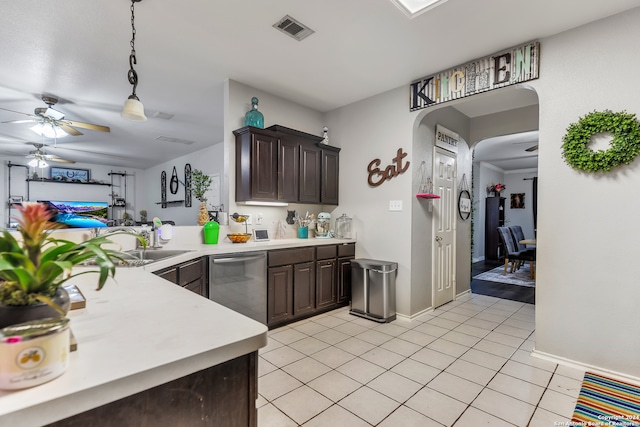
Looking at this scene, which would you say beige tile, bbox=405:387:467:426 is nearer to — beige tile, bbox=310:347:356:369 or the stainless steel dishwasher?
beige tile, bbox=310:347:356:369

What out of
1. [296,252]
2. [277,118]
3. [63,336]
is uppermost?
[277,118]

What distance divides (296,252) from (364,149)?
1654mm

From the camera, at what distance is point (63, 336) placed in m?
0.62

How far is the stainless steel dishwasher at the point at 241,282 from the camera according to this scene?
109 inches

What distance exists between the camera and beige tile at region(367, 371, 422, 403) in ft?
6.66

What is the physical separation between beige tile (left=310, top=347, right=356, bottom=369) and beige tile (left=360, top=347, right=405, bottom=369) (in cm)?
14

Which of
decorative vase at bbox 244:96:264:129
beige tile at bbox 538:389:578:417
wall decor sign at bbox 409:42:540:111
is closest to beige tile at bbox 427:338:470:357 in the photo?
beige tile at bbox 538:389:578:417

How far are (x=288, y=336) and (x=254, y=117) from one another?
2376 millimetres

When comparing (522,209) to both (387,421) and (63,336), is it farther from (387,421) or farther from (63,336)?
(63,336)

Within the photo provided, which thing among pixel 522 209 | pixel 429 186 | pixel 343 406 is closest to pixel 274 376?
pixel 343 406

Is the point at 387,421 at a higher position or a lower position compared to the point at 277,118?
lower

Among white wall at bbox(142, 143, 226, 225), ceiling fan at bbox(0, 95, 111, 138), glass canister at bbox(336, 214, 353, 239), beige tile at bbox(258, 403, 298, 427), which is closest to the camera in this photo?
beige tile at bbox(258, 403, 298, 427)

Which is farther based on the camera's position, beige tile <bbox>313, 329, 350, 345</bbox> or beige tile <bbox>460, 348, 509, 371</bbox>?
beige tile <bbox>313, 329, 350, 345</bbox>

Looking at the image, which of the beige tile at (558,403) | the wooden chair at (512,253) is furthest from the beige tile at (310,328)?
the wooden chair at (512,253)
